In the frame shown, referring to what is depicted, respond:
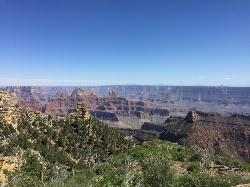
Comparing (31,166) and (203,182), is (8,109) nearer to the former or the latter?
(31,166)

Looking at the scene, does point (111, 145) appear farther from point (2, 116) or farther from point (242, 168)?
point (242, 168)

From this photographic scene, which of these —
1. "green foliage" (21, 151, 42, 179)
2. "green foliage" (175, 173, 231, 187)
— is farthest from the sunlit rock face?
"green foliage" (175, 173, 231, 187)

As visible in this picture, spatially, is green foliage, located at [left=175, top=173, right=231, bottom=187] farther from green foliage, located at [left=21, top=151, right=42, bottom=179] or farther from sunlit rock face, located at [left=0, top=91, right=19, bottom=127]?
sunlit rock face, located at [left=0, top=91, right=19, bottom=127]

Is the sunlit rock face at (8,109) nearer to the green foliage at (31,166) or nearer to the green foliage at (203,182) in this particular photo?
the green foliage at (31,166)

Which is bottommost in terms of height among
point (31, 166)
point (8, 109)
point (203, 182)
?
point (31, 166)

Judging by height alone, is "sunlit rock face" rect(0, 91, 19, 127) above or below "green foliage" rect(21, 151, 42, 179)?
above

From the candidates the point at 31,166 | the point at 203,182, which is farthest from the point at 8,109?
the point at 203,182

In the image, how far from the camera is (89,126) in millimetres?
116438

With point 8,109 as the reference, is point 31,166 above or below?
below

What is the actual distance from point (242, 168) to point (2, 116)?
59736mm

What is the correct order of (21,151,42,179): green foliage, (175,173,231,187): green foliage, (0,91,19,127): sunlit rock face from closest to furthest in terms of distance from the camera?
(175,173,231,187): green foliage
(21,151,42,179): green foliage
(0,91,19,127): sunlit rock face

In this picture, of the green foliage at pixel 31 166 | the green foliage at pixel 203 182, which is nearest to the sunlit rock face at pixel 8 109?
the green foliage at pixel 31 166

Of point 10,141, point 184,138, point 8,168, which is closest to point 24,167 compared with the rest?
point 8,168

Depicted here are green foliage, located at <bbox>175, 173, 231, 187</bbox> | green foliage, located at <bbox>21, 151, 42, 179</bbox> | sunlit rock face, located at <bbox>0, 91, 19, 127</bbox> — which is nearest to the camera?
green foliage, located at <bbox>175, 173, 231, 187</bbox>
